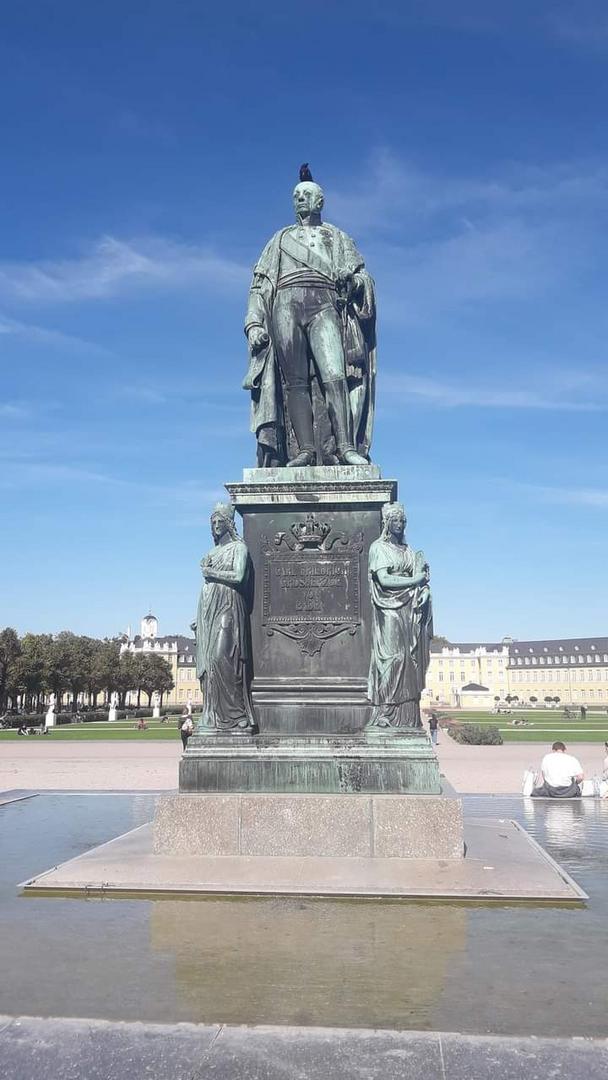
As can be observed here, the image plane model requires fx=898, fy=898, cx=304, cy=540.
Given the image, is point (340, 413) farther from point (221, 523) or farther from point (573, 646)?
point (573, 646)

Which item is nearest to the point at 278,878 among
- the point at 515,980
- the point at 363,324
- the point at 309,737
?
the point at 309,737

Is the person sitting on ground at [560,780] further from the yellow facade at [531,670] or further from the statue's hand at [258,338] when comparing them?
the yellow facade at [531,670]

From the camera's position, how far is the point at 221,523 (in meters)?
8.98

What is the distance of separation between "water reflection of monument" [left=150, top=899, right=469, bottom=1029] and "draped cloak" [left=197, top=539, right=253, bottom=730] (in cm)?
226

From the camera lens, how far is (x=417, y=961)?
5.12m

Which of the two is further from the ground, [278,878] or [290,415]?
[290,415]

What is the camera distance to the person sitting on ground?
14570 millimetres

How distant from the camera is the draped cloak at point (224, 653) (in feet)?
28.0

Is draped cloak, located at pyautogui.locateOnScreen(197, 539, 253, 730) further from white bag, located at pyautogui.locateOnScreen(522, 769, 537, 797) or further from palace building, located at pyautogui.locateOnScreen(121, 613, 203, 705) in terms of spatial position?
palace building, located at pyautogui.locateOnScreen(121, 613, 203, 705)

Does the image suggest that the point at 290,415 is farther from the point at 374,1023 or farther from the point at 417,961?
the point at 374,1023

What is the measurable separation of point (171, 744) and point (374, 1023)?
121ft

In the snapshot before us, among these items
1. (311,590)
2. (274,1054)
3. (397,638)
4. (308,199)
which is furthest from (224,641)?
(308,199)

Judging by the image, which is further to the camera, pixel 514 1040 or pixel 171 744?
pixel 171 744

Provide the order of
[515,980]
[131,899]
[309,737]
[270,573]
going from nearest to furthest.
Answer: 1. [515,980]
2. [131,899]
3. [309,737]
4. [270,573]
